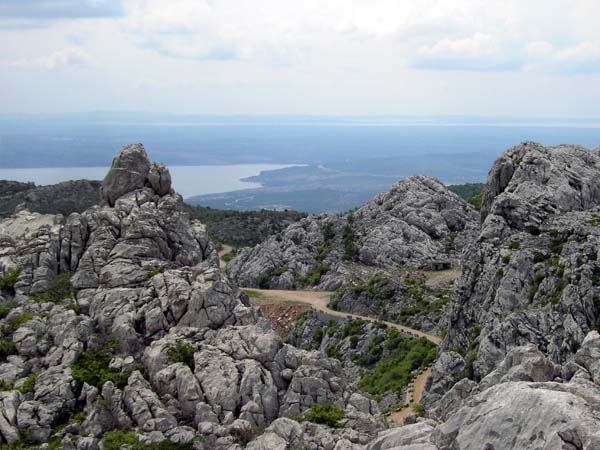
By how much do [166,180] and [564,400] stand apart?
25651 millimetres

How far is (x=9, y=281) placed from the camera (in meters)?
31.6

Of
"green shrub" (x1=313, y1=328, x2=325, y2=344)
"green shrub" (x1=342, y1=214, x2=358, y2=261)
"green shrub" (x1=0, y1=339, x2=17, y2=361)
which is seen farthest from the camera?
"green shrub" (x1=342, y1=214, x2=358, y2=261)

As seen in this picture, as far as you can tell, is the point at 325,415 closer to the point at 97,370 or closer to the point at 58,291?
the point at 97,370

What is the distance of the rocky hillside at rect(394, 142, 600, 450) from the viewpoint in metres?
16.7

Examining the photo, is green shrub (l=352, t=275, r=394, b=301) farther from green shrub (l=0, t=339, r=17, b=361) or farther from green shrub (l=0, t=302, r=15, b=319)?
green shrub (l=0, t=339, r=17, b=361)

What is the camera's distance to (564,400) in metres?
16.6

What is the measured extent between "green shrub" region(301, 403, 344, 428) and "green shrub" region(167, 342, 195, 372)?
4.49 meters

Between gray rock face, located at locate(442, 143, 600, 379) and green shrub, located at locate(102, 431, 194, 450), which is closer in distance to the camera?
green shrub, located at locate(102, 431, 194, 450)

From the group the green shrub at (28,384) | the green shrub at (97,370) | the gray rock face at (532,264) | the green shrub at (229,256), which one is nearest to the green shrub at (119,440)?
the green shrub at (97,370)

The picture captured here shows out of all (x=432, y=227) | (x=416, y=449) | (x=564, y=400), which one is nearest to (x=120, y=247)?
(x=416, y=449)

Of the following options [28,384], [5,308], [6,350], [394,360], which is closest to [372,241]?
[394,360]

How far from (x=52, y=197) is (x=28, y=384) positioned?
7818cm

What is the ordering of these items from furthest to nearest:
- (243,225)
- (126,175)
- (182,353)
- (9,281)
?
(243,225) < (126,175) < (9,281) < (182,353)

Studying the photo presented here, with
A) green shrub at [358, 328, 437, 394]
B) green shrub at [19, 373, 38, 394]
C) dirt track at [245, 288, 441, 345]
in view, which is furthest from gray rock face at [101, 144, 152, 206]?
dirt track at [245, 288, 441, 345]
